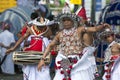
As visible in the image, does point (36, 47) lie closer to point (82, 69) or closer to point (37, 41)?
point (37, 41)

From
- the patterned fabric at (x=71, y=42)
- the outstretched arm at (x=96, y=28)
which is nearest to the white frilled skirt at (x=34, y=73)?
the patterned fabric at (x=71, y=42)

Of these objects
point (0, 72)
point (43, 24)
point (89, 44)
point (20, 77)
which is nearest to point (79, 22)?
point (89, 44)

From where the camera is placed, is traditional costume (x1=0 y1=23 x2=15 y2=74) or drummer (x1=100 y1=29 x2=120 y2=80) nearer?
drummer (x1=100 y1=29 x2=120 y2=80)

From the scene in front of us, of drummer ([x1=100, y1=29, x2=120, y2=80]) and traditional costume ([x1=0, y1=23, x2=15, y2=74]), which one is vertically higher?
drummer ([x1=100, y1=29, x2=120, y2=80])

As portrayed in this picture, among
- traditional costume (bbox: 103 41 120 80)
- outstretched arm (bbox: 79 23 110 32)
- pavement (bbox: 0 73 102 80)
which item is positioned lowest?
pavement (bbox: 0 73 102 80)

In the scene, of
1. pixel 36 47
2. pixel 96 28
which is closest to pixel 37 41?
pixel 36 47

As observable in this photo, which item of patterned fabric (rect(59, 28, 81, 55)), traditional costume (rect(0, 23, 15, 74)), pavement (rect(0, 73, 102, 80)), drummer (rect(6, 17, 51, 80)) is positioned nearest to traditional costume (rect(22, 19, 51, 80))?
drummer (rect(6, 17, 51, 80))

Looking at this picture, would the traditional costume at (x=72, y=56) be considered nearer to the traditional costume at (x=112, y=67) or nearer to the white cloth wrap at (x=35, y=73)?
the traditional costume at (x=112, y=67)

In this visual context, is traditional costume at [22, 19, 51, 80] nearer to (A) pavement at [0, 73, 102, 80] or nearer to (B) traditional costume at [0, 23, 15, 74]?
(A) pavement at [0, 73, 102, 80]

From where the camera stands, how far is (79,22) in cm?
758

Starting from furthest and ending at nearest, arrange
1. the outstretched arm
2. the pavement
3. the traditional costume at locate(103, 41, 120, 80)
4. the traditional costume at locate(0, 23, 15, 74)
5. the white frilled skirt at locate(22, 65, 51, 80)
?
the traditional costume at locate(0, 23, 15, 74)
the pavement
the white frilled skirt at locate(22, 65, 51, 80)
the traditional costume at locate(103, 41, 120, 80)
the outstretched arm

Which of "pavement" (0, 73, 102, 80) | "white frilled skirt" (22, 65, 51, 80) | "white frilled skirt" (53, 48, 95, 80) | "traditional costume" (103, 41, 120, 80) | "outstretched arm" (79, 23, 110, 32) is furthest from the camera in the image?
"pavement" (0, 73, 102, 80)

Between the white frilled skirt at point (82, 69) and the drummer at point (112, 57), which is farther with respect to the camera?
the drummer at point (112, 57)

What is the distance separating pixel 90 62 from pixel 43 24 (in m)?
1.33
